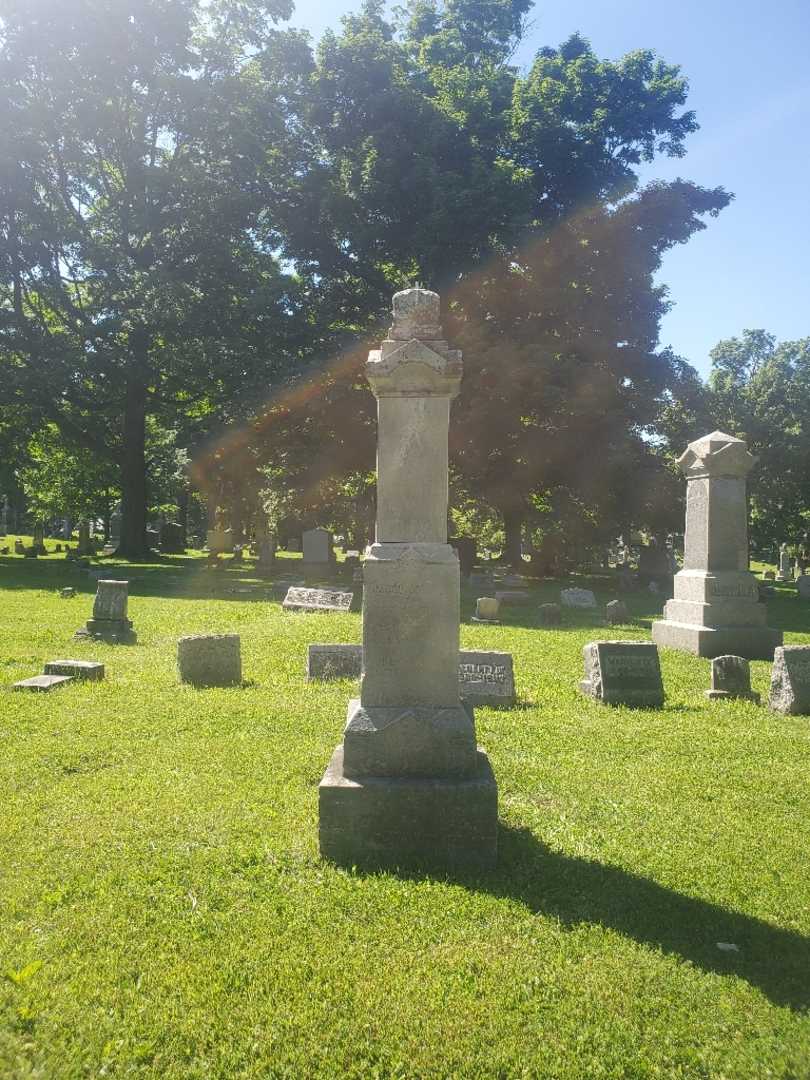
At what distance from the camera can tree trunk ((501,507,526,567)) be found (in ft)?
93.4

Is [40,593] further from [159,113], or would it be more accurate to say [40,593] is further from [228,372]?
[159,113]

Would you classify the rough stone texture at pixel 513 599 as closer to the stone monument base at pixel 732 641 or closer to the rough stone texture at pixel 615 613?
the rough stone texture at pixel 615 613

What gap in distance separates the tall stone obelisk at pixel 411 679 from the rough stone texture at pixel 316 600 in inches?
Answer: 463

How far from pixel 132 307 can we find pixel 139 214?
375 cm

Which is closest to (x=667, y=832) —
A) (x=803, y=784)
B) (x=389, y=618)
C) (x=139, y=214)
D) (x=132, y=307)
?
(x=803, y=784)

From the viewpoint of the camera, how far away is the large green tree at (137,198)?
25109 mm

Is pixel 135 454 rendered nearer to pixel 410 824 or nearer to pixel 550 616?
pixel 550 616

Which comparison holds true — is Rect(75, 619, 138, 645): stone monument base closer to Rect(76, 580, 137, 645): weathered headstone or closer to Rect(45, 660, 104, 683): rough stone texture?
Rect(76, 580, 137, 645): weathered headstone

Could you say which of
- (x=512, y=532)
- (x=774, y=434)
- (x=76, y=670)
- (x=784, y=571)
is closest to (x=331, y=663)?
(x=76, y=670)

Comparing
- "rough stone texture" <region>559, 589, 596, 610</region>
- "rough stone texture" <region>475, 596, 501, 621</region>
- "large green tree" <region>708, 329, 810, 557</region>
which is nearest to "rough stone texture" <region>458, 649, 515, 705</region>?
"rough stone texture" <region>475, 596, 501, 621</region>

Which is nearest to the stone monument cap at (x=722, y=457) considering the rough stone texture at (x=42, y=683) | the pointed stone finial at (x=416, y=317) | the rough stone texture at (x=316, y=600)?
the rough stone texture at (x=316, y=600)

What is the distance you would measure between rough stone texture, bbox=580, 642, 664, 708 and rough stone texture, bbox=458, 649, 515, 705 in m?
1.06

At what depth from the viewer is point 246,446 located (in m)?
24.5

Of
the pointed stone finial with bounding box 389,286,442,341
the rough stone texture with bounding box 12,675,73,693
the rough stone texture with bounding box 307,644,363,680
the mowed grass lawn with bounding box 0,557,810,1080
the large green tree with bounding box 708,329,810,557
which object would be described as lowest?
the mowed grass lawn with bounding box 0,557,810,1080
